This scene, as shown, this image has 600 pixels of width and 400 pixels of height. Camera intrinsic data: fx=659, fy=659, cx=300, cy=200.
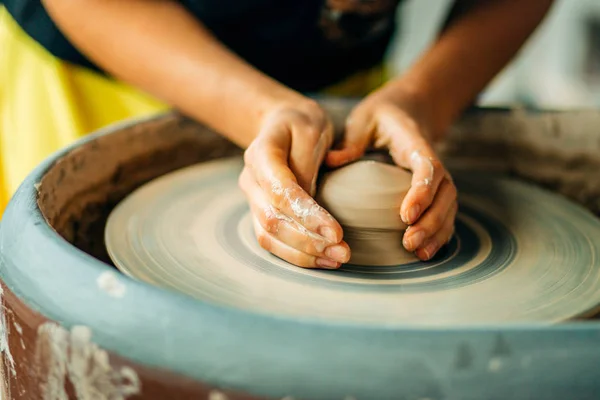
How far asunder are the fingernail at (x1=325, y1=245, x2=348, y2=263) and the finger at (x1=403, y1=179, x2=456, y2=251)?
10cm

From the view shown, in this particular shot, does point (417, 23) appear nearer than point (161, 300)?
No

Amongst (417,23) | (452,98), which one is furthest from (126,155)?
(417,23)

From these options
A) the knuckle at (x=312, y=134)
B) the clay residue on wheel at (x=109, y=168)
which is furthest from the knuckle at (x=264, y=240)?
the clay residue on wheel at (x=109, y=168)

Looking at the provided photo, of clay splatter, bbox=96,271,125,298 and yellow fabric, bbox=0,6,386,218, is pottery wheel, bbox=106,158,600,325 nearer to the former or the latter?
clay splatter, bbox=96,271,125,298

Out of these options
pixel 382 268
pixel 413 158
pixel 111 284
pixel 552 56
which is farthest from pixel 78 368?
pixel 552 56

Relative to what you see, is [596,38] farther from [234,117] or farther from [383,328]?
[383,328]

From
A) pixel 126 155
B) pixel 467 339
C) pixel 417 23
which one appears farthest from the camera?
pixel 417 23

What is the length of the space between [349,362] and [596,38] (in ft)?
10.6

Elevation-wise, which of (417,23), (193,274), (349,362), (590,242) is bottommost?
(417,23)

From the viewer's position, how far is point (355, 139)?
0.98 meters

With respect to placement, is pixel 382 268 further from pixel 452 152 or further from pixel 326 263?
pixel 452 152

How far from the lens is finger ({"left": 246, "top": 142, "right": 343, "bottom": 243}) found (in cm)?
75

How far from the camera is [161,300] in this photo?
574 millimetres

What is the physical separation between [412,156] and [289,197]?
0.21m
